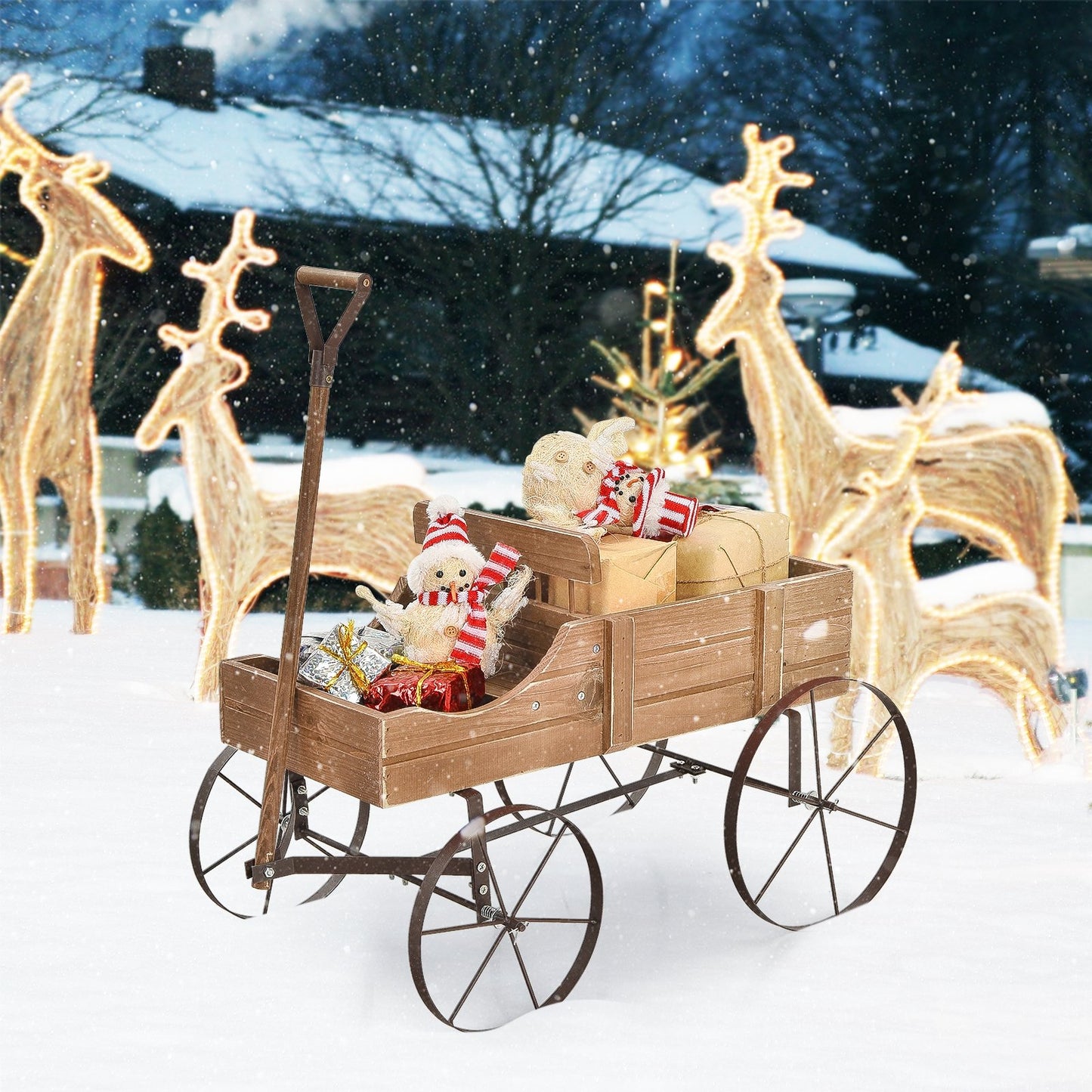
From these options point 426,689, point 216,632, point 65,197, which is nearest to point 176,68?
point 65,197

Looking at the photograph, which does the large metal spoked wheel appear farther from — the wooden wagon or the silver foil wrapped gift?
the silver foil wrapped gift

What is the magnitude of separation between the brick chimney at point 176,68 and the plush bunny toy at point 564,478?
483 centimetres

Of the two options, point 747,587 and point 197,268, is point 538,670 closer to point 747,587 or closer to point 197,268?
point 747,587

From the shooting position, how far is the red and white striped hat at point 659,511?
4.05 meters

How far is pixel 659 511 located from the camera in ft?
13.3

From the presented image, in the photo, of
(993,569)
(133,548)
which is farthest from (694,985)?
(133,548)

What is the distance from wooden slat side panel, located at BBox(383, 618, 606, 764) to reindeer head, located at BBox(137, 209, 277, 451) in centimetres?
310

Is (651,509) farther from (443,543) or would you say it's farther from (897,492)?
(897,492)

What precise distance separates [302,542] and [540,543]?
69cm

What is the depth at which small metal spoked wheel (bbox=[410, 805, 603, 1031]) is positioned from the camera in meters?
3.41

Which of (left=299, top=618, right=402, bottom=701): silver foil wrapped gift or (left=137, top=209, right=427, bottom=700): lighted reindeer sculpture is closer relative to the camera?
(left=299, top=618, right=402, bottom=701): silver foil wrapped gift

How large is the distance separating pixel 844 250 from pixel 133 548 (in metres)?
4.38

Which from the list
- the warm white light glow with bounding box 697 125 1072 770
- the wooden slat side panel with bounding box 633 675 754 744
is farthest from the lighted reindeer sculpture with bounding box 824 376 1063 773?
the wooden slat side panel with bounding box 633 675 754 744

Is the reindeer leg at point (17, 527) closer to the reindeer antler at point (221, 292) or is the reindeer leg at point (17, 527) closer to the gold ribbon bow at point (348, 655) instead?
the reindeer antler at point (221, 292)
